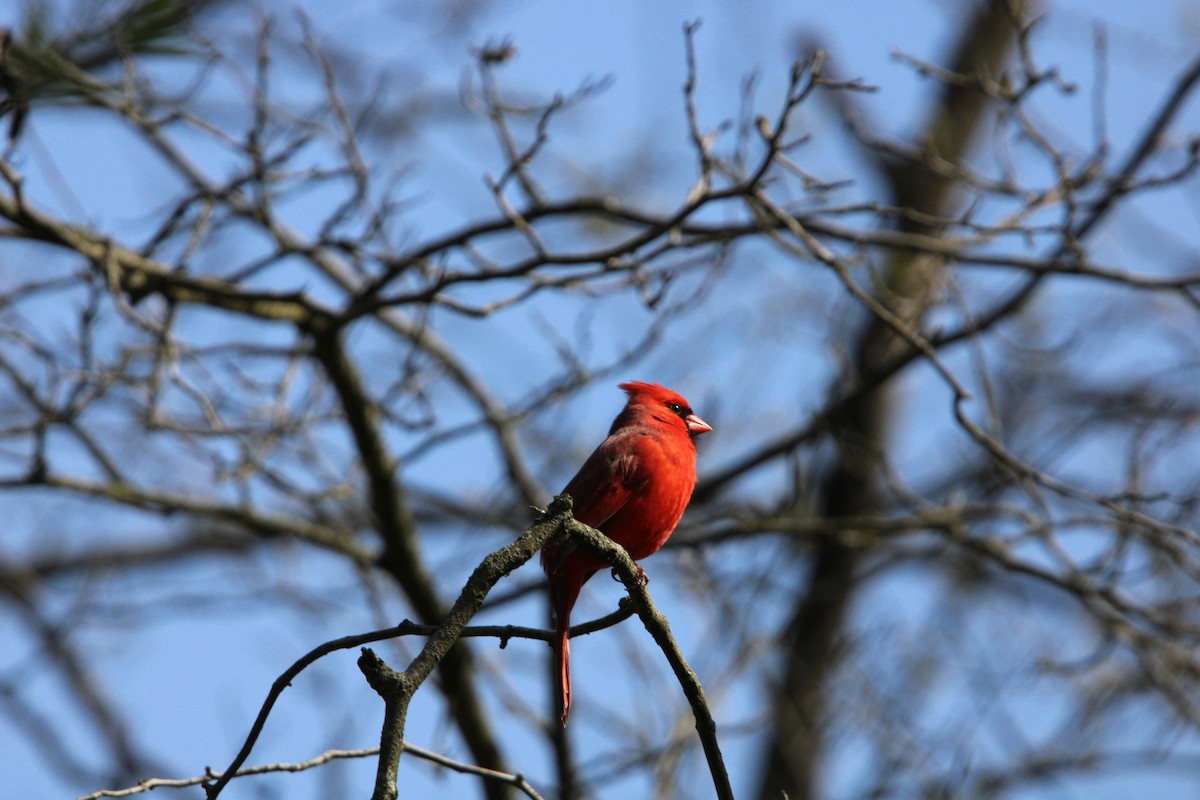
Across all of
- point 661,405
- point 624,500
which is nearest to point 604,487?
point 624,500

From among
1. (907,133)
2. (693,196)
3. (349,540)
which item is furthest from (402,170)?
(907,133)

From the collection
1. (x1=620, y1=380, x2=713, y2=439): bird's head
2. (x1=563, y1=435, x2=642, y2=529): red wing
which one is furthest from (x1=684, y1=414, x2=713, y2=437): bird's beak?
(x1=563, y1=435, x2=642, y2=529): red wing

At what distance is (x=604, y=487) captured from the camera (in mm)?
3658

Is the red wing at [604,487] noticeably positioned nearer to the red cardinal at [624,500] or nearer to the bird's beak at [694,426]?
the red cardinal at [624,500]

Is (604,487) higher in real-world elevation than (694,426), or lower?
lower

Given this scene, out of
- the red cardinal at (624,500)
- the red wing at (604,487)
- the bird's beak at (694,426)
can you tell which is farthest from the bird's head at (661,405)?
the red wing at (604,487)

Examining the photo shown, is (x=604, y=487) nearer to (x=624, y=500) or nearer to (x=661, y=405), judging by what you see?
(x=624, y=500)

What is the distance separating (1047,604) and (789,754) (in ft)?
11.1

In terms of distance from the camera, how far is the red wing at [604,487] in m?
3.64

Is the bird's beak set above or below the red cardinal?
above

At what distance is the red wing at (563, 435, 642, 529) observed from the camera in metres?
3.64

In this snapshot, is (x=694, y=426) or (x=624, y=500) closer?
(x=624, y=500)

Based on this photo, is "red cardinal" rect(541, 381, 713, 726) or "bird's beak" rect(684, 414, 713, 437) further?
"bird's beak" rect(684, 414, 713, 437)

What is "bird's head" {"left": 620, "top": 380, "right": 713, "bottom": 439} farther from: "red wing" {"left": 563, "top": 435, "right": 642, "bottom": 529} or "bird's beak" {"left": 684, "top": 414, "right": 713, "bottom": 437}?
"red wing" {"left": 563, "top": 435, "right": 642, "bottom": 529}
